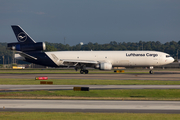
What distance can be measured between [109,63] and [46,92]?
1398 inches

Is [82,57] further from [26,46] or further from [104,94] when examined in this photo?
[104,94]

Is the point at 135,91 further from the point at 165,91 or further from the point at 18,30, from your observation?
the point at 18,30

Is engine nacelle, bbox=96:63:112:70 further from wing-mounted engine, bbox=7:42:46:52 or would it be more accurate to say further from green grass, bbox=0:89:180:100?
green grass, bbox=0:89:180:100
